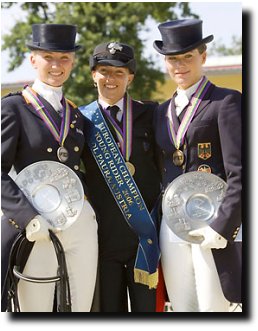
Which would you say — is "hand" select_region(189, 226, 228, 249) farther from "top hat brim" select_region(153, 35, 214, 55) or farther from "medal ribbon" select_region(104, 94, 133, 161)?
"top hat brim" select_region(153, 35, 214, 55)

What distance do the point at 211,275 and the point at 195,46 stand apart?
1.49 metres

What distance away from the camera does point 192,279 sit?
14.8 feet

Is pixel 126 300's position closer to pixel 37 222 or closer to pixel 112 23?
pixel 37 222

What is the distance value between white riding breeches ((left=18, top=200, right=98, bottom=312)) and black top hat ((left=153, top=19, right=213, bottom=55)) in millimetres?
1176

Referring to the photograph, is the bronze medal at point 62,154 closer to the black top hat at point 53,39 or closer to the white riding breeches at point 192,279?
the black top hat at point 53,39

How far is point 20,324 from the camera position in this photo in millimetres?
4594

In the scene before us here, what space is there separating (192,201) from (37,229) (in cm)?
100

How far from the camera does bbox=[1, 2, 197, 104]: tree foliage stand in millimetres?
14141

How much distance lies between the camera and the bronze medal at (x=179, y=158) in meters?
4.59

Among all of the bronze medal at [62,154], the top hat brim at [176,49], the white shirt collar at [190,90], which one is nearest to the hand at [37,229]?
the bronze medal at [62,154]

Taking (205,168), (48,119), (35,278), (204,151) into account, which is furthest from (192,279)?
(48,119)

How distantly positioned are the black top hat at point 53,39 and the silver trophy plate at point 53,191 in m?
0.80

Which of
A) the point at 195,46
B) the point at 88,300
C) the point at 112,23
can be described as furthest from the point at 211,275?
the point at 112,23

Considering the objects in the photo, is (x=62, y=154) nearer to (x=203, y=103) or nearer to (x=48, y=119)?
(x=48, y=119)
